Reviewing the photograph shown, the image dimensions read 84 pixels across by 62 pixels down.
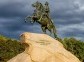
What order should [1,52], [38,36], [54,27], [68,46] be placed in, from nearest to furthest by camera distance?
1. [38,36]
2. [1,52]
3. [68,46]
4. [54,27]

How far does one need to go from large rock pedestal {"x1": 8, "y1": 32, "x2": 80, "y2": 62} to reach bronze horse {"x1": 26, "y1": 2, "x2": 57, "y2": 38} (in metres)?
22.2

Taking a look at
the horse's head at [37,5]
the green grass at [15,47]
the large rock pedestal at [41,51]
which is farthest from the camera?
the horse's head at [37,5]

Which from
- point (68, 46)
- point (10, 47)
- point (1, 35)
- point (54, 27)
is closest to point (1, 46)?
point (10, 47)

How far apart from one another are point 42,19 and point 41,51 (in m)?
23.6

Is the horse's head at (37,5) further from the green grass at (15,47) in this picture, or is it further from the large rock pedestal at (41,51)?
the large rock pedestal at (41,51)

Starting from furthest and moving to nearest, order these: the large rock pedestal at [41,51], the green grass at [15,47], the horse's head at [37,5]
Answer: the horse's head at [37,5], the green grass at [15,47], the large rock pedestal at [41,51]

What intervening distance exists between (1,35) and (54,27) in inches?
247

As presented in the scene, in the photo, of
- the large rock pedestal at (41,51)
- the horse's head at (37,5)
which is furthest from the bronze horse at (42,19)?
the large rock pedestal at (41,51)

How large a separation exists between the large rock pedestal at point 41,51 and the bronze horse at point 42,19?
22240 millimetres

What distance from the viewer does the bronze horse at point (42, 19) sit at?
3793 centimetres

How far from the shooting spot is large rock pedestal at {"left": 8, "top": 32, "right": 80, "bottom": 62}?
1472cm

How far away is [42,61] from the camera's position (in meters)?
14.6

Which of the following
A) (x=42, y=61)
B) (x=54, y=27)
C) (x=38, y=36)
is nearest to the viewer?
(x=42, y=61)

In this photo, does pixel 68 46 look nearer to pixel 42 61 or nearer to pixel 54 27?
pixel 54 27
